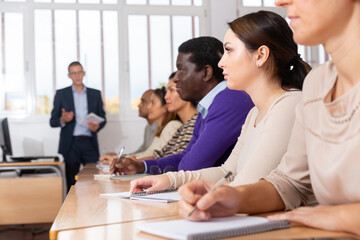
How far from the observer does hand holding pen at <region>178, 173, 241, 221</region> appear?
0.90 metres

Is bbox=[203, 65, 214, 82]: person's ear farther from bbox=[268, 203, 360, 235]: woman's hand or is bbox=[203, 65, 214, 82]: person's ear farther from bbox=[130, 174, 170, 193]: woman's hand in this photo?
bbox=[268, 203, 360, 235]: woman's hand

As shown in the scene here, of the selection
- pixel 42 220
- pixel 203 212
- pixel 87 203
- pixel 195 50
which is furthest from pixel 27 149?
pixel 203 212

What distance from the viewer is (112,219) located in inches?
41.4

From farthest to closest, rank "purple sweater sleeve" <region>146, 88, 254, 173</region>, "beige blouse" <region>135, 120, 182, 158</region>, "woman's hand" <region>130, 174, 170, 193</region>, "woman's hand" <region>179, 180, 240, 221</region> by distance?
"beige blouse" <region>135, 120, 182, 158</region>
"purple sweater sleeve" <region>146, 88, 254, 173</region>
"woman's hand" <region>130, 174, 170, 193</region>
"woman's hand" <region>179, 180, 240, 221</region>

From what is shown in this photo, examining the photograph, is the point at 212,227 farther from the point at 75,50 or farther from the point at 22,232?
the point at 75,50

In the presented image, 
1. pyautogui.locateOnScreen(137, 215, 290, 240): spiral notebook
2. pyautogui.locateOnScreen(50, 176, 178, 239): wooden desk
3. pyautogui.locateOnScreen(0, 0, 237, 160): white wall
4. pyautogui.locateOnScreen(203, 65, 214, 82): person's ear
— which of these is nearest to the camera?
pyautogui.locateOnScreen(137, 215, 290, 240): spiral notebook

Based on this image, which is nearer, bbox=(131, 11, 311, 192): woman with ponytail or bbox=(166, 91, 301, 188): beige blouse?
bbox=(166, 91, 301, 188): beige blouse

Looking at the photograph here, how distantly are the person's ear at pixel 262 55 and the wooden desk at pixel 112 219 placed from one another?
0.63 metres

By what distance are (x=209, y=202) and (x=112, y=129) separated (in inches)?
209

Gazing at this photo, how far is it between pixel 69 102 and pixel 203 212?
189 inches

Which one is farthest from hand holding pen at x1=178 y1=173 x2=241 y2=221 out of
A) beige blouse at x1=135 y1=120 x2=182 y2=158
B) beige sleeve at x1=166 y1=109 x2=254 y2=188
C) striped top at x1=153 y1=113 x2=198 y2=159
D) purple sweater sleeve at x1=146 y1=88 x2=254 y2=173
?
beige blouse at x1=135 y1=120 x2=182 y2=158

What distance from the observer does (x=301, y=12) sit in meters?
0.97

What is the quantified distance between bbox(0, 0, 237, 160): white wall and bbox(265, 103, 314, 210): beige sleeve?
4.74 meters

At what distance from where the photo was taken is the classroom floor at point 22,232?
4.09 meters
